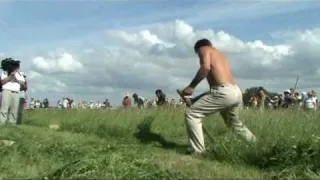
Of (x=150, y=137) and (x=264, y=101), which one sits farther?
(x=264, y=101)

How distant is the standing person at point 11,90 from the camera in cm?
1538

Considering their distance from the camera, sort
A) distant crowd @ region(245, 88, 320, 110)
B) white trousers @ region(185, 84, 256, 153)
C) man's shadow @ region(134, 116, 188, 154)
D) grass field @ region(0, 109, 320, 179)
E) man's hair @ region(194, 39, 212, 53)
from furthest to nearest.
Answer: distant crowd @ region(245, 88, 320, 110)
man's shadow @ region(134, 116, 188, 154)
man's hair @ region(194, 39, 212, 53)
white trousers @ region(185, 84, 256, 153)
grass field @ region(0, 109, 320, 179)

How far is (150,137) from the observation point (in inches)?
498

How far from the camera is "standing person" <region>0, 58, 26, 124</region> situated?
606 inches

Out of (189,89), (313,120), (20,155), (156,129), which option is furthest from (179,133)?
(20,155)

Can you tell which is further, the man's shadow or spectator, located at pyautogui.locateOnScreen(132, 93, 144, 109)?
spectator, located at pyautogui.locateOnScreen(132, 93, 144, 109)

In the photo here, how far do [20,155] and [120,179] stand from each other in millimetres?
2784

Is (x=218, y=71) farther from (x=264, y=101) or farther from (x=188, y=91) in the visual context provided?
(x=264, y=101)

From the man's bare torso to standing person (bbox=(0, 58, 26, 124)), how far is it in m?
6.85

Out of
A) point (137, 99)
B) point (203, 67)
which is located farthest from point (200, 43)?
point (137, 99)

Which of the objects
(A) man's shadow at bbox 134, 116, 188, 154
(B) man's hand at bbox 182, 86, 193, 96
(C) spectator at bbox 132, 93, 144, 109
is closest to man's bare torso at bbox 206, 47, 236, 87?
(B) man's hand at bbox 182, 86, 193, 96

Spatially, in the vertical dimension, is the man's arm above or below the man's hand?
above

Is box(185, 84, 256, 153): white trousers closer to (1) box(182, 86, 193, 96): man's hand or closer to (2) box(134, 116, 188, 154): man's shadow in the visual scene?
(1) box(182, 86, 193, 96): man's hand

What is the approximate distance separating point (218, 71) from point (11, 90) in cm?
706
